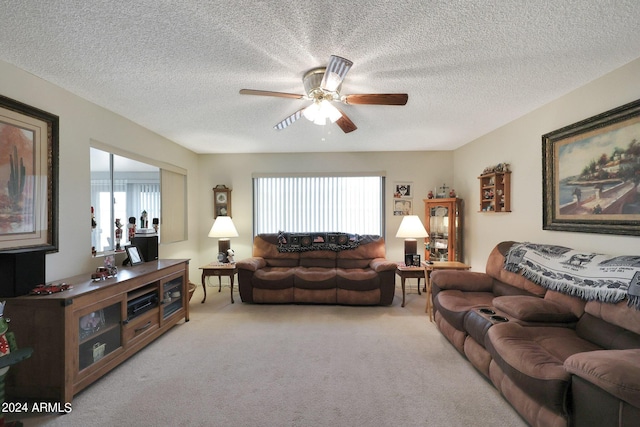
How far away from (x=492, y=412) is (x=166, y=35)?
321 cm

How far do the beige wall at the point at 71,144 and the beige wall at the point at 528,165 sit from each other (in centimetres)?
462

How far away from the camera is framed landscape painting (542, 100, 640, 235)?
→ 2.12m

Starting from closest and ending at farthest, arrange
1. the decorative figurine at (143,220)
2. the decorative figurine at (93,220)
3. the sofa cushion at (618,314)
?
the sofa cushion at (618,314) < the decorative figurine at (93,220) < the decorative figurine at (143,220)

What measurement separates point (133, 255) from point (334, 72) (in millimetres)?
2817

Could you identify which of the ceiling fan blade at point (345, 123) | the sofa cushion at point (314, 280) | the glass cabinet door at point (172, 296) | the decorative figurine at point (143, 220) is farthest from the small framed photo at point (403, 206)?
the decorative figurine at point (143, 220)

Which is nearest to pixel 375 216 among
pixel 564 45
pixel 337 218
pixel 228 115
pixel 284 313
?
pixel 337 218

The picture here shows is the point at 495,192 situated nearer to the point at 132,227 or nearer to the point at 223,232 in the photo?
the point at 223,232

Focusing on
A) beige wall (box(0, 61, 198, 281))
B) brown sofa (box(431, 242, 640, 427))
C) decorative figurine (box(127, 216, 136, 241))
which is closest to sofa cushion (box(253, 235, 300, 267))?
decorative figurine (box(127, 216, 136, 241))

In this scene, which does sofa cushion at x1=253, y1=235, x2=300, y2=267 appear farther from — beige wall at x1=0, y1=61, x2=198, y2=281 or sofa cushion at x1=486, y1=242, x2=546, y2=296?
sofa cushion at x1=486, y1=242, x2=546, y2=296

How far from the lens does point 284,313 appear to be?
12.3 feet

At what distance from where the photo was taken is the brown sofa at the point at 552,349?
1.29 metres

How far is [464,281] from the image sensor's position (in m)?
3.14

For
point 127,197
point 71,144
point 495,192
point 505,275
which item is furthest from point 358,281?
point 71,144

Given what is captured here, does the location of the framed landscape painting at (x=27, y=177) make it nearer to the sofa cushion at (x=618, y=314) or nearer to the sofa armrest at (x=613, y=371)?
the sofa armrest at (x=613, y=371)
